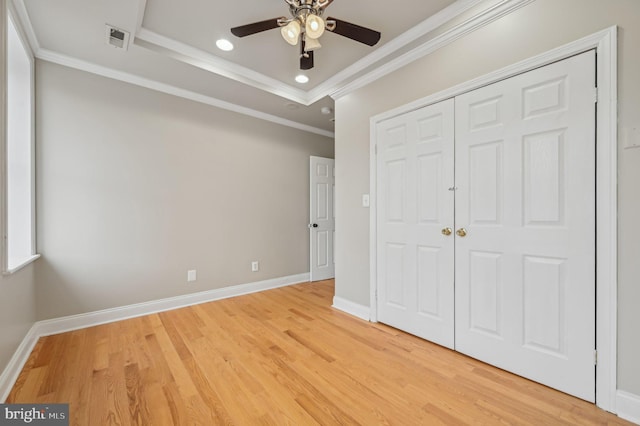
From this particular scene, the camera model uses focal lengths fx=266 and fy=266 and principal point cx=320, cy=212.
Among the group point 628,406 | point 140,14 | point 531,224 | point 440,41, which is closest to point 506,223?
point 531,224

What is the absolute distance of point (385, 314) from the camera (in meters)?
2.61

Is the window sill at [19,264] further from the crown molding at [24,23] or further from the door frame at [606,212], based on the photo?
the door frame at [606,212]

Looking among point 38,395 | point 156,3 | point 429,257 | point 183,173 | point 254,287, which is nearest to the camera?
point 38,395

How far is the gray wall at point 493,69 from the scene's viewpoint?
1.39 m

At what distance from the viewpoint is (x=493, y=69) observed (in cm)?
189

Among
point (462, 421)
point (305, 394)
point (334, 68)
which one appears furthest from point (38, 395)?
point (334, 68)

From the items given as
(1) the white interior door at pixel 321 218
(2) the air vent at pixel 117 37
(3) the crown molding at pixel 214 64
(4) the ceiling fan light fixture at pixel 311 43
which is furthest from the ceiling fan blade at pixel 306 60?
(1) the white interior door at pixel 321 218

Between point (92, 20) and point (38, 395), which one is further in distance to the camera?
point (92, 20)

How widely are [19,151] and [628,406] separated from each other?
4.37 meters

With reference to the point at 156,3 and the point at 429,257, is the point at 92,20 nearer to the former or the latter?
the point at 156,3

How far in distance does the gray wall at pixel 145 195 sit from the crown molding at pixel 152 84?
0.06 meters

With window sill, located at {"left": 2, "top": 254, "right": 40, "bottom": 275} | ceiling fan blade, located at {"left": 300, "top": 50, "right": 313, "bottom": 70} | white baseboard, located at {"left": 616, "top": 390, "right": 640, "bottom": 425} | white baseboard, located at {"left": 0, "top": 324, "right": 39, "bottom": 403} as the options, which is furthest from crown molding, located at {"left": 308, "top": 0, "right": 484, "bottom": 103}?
white baseboard, located at {"left": 0, "top": 324, "right": 39, "bottom": 403}

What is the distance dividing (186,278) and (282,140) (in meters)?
2.34

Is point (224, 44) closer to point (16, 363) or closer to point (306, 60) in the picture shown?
point (306, 60)
